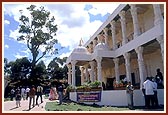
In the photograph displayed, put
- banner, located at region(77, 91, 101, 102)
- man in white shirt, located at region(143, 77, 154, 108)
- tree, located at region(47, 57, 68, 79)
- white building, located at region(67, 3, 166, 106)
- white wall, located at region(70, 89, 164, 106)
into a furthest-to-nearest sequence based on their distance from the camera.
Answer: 1. tree, located at region(47, 57, 68, 79)
2. banner, located at region(77, 91, 101, 102)
3. white building, located at region(67, 3, 166, 106)
4. white wall, located at region(70, 89, 164, 106)
5. man in white shirt, located at region(143, 77, 154, 108)

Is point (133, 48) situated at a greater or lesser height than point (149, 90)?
greater

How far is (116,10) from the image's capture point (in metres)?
18.9

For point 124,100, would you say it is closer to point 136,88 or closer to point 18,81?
point 136,88

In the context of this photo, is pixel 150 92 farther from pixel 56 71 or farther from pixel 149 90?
pixel 56 71

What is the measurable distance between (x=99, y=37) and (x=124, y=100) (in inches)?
468

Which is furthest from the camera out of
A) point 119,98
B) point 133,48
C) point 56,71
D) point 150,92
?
point 56,71

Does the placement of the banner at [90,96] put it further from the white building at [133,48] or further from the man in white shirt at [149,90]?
the man in white shirt at [149,90]

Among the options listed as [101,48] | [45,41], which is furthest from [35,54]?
[101,48]

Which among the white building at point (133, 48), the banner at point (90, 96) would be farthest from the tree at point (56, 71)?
the banner at point (90, 96)

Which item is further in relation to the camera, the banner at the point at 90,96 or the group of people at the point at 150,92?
the banner at the point at 90,96

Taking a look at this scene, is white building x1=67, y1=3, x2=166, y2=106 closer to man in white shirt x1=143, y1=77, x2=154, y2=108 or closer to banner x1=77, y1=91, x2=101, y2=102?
banner x1=77, y1=91, x2=101, y2=102

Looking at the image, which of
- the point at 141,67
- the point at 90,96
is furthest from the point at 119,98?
the point at 141,67

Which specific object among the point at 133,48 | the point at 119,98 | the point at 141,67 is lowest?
the point at 119,98

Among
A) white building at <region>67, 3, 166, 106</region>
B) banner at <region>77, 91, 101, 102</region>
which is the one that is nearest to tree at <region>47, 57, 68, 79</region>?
white building at <region>67, 3, 166, 106</region>
